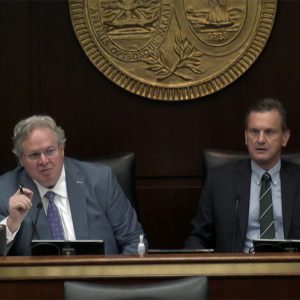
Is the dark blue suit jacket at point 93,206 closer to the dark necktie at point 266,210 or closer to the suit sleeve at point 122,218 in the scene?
the suit sleeve at point 122,218

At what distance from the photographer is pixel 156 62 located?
11.8 feet

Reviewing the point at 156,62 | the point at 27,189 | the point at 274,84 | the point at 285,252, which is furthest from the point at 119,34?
the point at 285,252

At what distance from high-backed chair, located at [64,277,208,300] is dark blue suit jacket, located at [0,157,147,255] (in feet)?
3.68

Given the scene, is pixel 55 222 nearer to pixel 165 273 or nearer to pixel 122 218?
pixel 122 218

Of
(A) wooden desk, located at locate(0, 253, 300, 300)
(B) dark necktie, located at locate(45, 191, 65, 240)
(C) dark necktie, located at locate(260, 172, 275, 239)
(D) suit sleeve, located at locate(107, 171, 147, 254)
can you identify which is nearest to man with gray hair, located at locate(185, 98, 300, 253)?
(C) dark necktie, located at locate(260, 172, 275, 239)

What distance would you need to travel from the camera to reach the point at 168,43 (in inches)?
141

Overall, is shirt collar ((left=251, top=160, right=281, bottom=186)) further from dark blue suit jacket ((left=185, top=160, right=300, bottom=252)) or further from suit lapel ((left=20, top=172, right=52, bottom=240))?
suit lapel ((left=20, top=172, right=52, bottom=240))

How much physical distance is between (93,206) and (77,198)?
0.07m

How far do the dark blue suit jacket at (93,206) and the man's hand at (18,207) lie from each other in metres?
0.17

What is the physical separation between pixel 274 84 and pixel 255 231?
750mm

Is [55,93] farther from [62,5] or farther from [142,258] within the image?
[142,258]

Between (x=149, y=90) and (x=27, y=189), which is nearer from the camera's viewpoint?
(x=27, y=189)

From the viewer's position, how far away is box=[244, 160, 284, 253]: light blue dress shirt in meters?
3.17

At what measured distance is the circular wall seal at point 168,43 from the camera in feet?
11.7
